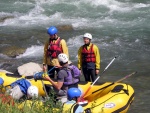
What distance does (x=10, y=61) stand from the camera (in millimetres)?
12453

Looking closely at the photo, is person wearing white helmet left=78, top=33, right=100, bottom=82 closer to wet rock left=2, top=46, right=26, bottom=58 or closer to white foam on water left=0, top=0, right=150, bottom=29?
wet rock left=2, top=46, right=26, bottom=58

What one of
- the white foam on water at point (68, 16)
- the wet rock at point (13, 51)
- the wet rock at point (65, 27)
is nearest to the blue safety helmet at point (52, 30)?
the wet rock at point (13, 51)

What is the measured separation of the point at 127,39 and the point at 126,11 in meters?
3.95

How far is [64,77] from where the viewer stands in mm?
7156

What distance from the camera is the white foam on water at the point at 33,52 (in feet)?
43.1

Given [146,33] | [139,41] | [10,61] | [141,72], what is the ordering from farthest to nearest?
[146,33] < [139,41] < [10,61] < [141,72]

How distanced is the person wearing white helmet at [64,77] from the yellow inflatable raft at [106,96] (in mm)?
473

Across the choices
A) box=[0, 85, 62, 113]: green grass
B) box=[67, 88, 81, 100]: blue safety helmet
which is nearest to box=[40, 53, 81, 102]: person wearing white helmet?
box=[67, 88, 81, 100]: blue safety helmet

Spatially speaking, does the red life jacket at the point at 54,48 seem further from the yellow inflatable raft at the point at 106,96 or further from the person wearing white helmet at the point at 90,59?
the yellow inflatable raft at the point at 106,96

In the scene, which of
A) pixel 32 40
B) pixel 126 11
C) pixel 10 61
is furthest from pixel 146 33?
pixel 10 61

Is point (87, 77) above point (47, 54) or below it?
below

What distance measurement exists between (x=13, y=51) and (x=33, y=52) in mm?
685

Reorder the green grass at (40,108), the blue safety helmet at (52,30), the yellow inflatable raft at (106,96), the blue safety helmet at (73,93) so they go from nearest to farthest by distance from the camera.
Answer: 1. the green grass at (40,108)
2. the blue safety helmet at (73,93)
3. the yellow inflatable raft at (106,96)
4. the blue safety helmet at (52,30)

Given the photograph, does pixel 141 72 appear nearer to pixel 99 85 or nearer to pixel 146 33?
pixel 99 85
